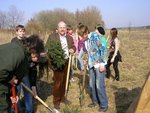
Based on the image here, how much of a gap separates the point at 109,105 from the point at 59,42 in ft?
6.29

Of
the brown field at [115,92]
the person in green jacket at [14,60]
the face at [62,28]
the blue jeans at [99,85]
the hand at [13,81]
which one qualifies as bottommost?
the brown field at [115,92]

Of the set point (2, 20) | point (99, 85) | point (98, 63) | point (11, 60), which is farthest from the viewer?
point (2, 20)

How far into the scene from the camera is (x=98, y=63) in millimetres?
7457

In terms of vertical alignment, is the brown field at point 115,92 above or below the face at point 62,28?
below

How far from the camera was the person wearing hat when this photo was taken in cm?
747

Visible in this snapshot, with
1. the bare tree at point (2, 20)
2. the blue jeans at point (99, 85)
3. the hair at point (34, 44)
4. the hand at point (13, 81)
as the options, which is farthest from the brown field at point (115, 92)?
the bare tree at point (2, 20)

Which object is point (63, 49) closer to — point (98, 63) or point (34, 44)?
point (98, 63)

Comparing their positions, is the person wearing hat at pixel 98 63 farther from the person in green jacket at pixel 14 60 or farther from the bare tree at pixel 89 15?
the bare tree at pixel 89 15

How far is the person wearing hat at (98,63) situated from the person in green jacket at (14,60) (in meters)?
2.95

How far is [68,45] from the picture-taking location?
26.3ft

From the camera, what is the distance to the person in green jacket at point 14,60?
4.19 meters

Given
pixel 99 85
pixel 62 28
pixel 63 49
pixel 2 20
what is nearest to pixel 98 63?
pixel 99 85

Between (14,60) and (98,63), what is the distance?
137 inches

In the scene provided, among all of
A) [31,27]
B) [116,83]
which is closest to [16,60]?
[116,83]
